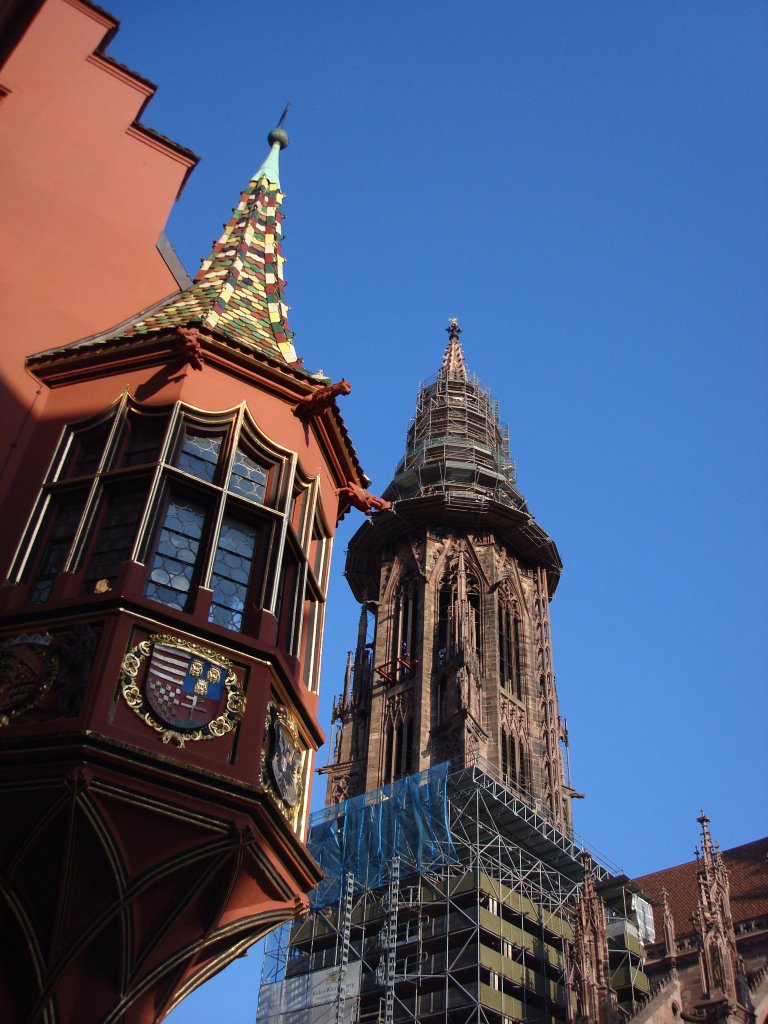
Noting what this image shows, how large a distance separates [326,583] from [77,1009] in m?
4.42

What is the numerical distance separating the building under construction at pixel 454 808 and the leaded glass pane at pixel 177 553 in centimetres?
1699

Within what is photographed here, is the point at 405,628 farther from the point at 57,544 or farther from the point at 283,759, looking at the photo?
the point at 283,759

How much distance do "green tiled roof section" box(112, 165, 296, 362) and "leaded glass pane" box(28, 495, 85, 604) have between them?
171 cm

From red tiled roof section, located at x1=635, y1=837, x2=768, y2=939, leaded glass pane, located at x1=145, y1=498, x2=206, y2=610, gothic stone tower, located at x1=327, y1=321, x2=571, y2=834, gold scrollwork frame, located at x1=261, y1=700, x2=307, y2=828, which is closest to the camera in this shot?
gold scrollwork frame, located at x1=261, y1=700, x2=307, y2=828

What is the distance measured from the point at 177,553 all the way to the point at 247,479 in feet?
3.76

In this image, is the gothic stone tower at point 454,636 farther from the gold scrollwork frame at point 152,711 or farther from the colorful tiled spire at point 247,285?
the gold scrollwork frame at point 152,711

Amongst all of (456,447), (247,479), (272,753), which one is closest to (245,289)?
(247,479)

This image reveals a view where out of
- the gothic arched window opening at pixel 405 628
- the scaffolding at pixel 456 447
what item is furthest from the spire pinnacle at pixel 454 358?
the gothic arched window opening at pixel 405 628

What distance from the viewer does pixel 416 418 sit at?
2675 inches

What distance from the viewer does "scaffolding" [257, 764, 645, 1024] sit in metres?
35.6

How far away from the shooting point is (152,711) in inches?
305

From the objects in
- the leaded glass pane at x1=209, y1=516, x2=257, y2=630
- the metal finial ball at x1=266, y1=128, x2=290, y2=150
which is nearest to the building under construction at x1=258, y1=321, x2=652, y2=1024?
the metal finial ball at x1=266, y1=128, x2=290, y2=150

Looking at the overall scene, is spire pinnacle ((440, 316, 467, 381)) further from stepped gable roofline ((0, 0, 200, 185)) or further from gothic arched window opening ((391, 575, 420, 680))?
stepped gable roofline ((0, 0, 200, 185))

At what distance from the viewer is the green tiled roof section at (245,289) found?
10.8 m
